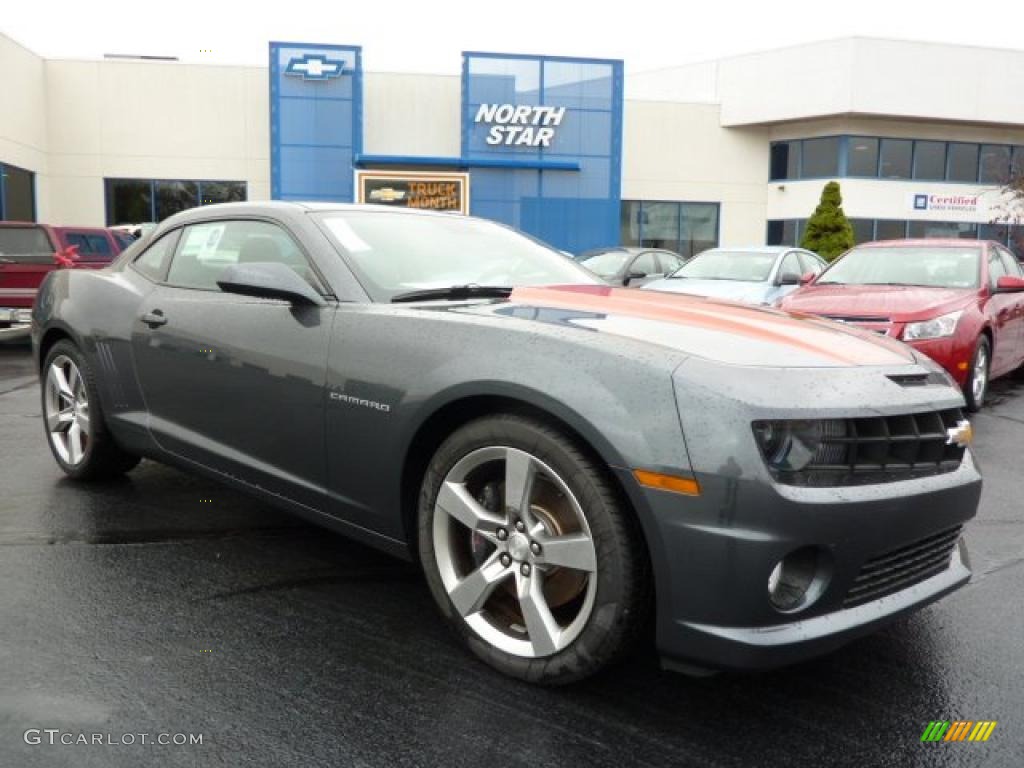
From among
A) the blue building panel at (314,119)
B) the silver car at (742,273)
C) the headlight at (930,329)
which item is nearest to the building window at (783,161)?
the blue building panel at (314,119)

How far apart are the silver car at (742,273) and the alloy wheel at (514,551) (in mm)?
7869

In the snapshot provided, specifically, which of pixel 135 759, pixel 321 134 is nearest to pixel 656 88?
pixel 321 134

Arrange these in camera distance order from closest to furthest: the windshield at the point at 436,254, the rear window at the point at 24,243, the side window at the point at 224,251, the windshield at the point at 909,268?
the windshield at the point at 436,254
the side window at the point at 224,251
the windshield at the point at 909,268
the rear window at the point at 24,243

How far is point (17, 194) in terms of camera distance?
24594 millimetres

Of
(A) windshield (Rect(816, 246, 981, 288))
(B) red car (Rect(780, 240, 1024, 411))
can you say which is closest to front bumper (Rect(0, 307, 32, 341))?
(B) red car (Rect(780, 240, 1024, 411))

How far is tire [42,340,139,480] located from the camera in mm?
4441

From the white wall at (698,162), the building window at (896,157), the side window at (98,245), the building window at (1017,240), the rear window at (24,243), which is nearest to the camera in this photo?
the rear window at (24,243)

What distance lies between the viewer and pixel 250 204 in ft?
12.7

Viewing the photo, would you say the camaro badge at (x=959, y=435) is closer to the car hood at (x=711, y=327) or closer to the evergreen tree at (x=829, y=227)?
the car hood at (x=711, y=327)

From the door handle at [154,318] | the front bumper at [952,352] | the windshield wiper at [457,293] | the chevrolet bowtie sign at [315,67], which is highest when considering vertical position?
the chevrolet bowtie sign at [315,67]

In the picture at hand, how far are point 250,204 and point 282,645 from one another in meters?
1.95

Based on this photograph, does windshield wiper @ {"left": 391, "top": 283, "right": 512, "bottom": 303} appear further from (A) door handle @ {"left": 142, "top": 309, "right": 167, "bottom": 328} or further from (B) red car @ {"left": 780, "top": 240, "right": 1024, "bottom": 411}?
(B) red car @ {"left": 780, "top": 240, "right": 1024, "bottom": 411}

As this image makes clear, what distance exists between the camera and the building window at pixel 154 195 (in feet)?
89.4
